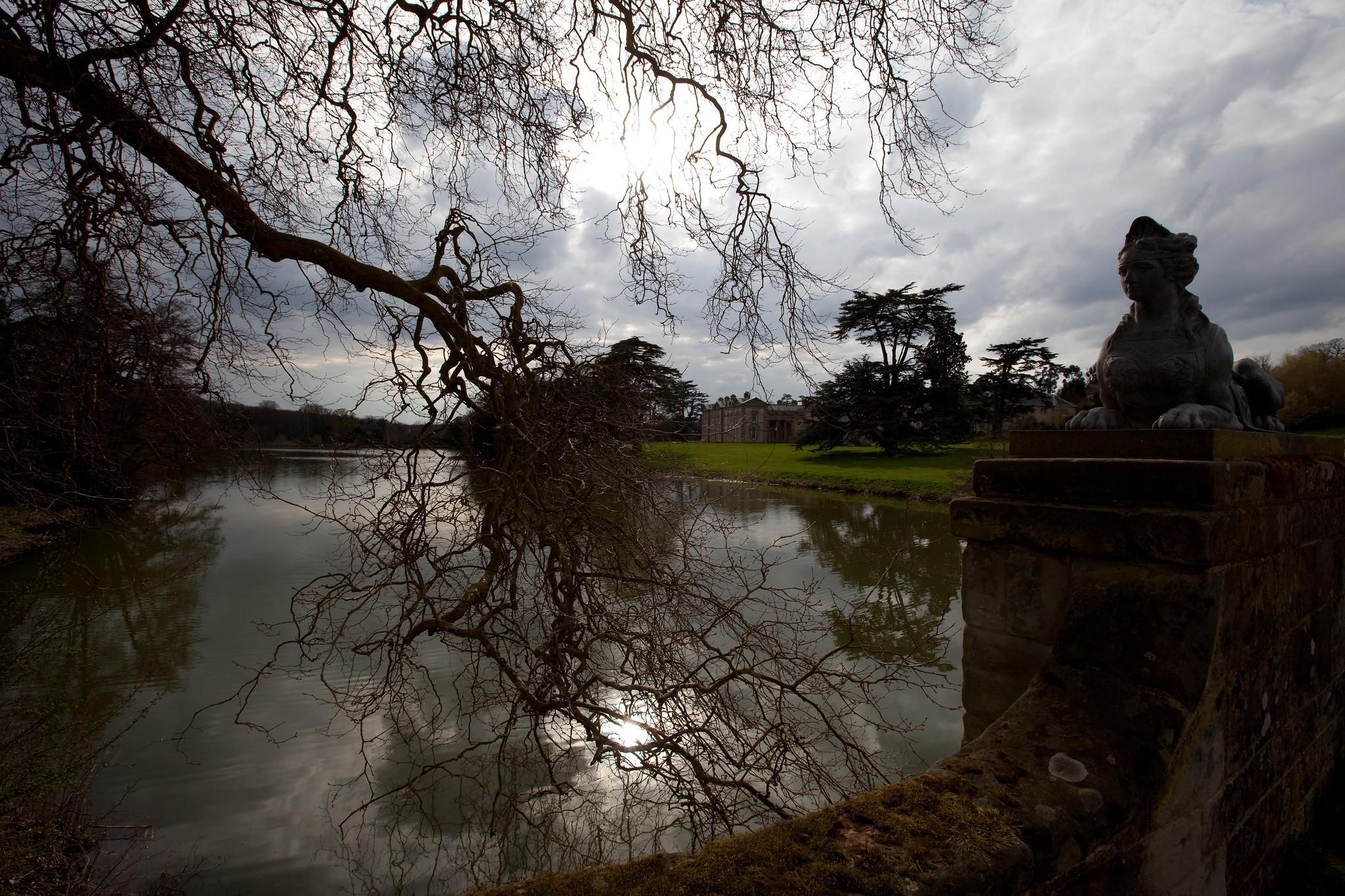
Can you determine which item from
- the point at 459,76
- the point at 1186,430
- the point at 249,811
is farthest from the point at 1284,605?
the point at 249,811

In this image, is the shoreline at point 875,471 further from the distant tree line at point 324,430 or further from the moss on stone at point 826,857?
the moss on stone at point 826,857

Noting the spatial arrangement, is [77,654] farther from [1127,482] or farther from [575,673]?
[1127,482]

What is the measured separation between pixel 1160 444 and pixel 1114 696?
2.23 feet

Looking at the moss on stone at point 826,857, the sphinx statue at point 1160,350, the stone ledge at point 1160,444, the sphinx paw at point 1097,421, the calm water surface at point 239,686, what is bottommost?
the calm water surface at point 239,686

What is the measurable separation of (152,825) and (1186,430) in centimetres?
556

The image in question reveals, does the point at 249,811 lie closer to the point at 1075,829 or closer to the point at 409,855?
the point at 409,855

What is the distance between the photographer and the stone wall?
3.48 feet

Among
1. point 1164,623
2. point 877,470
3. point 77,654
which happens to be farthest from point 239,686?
point 877,470

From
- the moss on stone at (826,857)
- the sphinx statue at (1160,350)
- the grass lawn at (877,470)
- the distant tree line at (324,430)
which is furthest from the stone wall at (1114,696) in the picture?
the grass lawn at (877,470)

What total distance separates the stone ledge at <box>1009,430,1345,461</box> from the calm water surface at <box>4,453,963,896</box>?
1214 millimetres

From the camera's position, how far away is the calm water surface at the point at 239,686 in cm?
377

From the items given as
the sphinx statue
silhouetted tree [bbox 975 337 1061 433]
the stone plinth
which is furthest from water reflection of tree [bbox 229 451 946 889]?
silhouetted tree [bbox 975 337 1061 433]

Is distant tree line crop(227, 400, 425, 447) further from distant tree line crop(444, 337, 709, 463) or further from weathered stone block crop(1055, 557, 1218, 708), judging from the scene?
weathered stone block crop(1055, 557, 1218, 708)

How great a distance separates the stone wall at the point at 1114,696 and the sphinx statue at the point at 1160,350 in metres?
0.24
